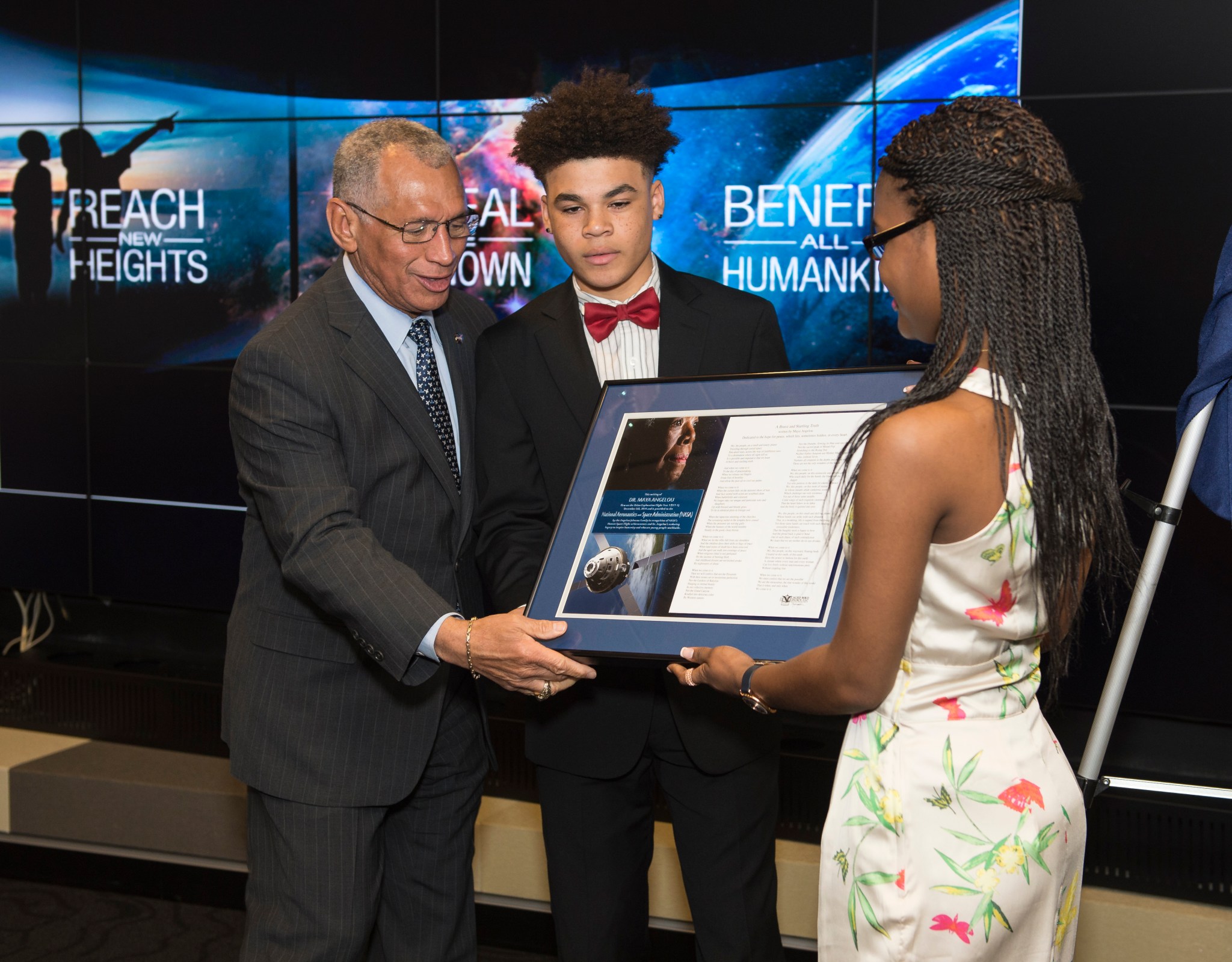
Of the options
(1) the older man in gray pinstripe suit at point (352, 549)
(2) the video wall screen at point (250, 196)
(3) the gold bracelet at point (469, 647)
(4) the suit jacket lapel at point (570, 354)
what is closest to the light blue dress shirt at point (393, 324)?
(1) the older man in gray pinstripe suit at point (352, 549)

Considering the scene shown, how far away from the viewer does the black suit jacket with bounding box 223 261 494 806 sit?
1.99 meters

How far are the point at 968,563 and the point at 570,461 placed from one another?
0.89 m

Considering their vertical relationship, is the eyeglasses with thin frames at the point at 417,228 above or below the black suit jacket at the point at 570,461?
above

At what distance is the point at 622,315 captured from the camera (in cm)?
210

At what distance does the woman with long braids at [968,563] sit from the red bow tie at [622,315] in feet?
2.26

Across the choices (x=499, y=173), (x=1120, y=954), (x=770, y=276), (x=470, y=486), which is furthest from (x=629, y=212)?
(x=1120, y=954)

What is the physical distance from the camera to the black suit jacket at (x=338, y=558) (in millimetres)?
1991

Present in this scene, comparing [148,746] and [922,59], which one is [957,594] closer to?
[922,59]

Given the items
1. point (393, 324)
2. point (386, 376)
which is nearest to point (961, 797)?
point (386, 376)

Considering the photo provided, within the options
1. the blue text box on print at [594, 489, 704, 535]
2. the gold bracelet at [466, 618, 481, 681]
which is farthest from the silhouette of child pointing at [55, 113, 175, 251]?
the blue text box on print at [594, 489, 704, 535]

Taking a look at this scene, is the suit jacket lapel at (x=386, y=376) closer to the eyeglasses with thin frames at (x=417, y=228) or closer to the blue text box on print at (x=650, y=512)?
the eyeglasses with thin frames at (x=417, y=228)

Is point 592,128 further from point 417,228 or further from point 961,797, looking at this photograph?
point 961,797

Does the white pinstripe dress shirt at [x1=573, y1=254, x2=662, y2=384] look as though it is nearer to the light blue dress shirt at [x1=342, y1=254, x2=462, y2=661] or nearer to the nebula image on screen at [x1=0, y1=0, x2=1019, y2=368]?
the light blue dress shirt at [x1=342, y1=254, x2=462, y2=661]

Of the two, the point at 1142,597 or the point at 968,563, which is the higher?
the point at 968,563
